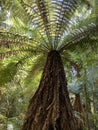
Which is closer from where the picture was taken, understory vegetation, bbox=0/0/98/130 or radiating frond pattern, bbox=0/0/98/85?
understory vegetation, bbox=0/0/98/130

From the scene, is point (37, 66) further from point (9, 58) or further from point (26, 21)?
point (26, 21)

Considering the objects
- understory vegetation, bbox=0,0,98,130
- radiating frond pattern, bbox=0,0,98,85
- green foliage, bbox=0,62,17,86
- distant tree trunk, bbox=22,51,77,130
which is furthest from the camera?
green foliage, bbox=0,62,17,86

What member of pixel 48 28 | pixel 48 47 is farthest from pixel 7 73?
pixel 48 28

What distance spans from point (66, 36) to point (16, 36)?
1.26 meters

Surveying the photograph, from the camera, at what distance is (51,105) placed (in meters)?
5.95

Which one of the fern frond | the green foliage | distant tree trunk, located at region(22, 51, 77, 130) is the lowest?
distant tree trunk, located at region(22, 51, 77, 130)

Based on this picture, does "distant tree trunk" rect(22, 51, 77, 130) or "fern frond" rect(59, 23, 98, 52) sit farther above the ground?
"fern frond" rect(59, 23, 98, 52)

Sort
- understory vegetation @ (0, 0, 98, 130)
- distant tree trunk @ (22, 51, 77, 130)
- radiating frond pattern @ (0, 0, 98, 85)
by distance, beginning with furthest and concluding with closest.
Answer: radiating frond pattern @ (0, 0, 98, 85), understory vegetation @ (0, 0, 98, 130), distant tree trunk @ (22, 51, 77, 130)

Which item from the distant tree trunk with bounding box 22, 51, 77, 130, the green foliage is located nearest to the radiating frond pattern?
the green foliage

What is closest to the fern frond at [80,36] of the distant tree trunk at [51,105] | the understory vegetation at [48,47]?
the understory vegetation at [48,47]

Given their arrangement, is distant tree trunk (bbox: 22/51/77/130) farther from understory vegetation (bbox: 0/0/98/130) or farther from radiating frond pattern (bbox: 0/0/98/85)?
radiating frond pattern (bbox: 0/0/98/85)

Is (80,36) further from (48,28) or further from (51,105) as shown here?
(51,105)

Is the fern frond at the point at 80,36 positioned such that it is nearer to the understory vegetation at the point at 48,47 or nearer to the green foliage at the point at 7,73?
the understory vegetation at the point at 48,47

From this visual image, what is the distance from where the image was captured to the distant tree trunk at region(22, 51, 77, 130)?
5.68 meters
